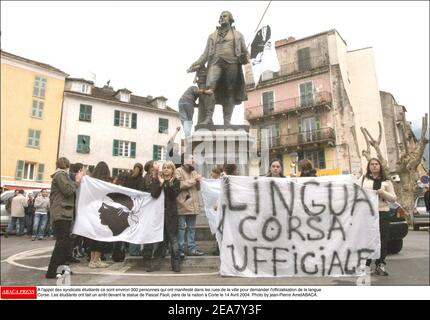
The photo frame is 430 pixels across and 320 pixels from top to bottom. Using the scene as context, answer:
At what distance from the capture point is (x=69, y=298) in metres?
2.79

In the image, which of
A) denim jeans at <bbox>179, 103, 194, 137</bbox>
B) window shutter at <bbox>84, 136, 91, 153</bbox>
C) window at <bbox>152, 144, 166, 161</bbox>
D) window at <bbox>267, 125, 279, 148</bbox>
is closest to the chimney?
window at <bbox>267, 125, 279, 148</bbox>

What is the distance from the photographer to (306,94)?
37625 millimetres

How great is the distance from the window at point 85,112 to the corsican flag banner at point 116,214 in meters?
33.6

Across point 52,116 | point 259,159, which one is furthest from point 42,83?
point 259,159

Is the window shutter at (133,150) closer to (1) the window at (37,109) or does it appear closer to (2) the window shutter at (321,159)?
(1) the window at (37,109)

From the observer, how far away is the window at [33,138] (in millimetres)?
34181

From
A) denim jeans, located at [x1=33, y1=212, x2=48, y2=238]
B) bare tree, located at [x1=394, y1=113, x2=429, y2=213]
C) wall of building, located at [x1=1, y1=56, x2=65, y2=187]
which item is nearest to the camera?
denim jeans, located at [x1=33, y1=212, x2=48, y2=238]

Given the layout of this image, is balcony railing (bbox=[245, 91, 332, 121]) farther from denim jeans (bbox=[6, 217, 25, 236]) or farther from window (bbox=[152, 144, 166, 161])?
denim jeans (bbox=[6, 217, 25, 236])

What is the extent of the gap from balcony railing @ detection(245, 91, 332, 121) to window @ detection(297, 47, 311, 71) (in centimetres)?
324

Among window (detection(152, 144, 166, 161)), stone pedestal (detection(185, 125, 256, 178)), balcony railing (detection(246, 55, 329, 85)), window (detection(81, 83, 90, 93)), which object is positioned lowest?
stone pedestal (detection(185, 125, 256, 178))

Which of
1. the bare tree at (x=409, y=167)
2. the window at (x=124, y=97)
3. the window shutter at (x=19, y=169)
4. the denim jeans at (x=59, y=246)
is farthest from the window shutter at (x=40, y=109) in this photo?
the denim jeans at (x=59, y=246)

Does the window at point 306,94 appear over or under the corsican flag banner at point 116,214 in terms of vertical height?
over

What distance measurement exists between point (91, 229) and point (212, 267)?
6.40 feet

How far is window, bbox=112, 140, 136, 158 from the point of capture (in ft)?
127
